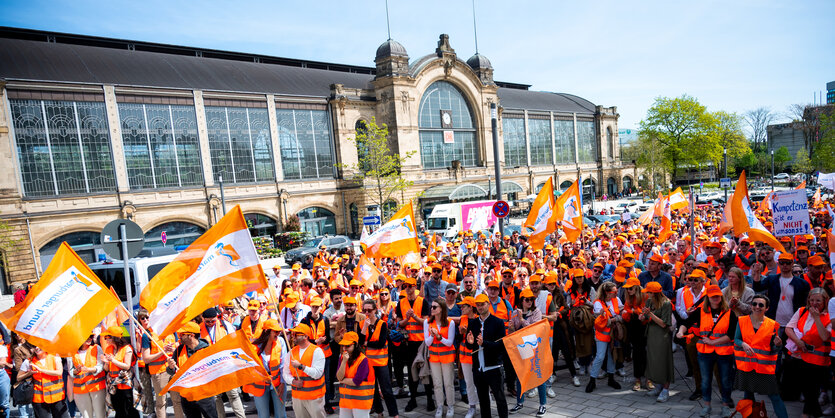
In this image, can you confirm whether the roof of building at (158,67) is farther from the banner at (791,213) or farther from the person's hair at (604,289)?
the banner at (791,213)

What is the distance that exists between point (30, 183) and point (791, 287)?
33.8 meters

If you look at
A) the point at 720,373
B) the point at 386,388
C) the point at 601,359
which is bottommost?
the point at 601,359

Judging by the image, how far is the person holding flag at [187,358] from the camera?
6.39 meters

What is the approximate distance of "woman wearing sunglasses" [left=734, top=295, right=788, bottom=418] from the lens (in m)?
5.63

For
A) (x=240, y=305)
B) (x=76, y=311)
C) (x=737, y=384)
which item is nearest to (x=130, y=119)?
(x=240, y=305)

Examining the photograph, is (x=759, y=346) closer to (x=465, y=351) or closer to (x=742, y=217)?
(x=465, y=351)

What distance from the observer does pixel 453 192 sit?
135ft

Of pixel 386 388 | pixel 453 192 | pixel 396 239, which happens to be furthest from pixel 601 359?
pixel 453 192

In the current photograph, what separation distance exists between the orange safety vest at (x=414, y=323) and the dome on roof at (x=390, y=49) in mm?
35650

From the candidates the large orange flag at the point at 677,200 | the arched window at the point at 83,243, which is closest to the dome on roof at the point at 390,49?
the arched window at the point at 83,243

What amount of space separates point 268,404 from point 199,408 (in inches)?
34.7

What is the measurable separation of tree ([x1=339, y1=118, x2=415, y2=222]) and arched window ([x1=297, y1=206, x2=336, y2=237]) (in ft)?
12.2

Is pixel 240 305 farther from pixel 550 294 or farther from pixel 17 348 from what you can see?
pixel 550 294

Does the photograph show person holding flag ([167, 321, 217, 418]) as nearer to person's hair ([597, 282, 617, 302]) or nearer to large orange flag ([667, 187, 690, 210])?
person's hair ([597, 282, 617, 302])
